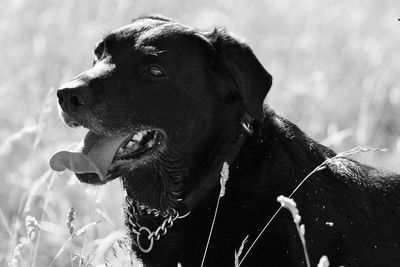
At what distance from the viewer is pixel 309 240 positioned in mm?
4746

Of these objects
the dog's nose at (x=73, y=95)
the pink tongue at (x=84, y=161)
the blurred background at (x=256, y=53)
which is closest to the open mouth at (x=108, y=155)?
the pink tongue at (x=84, y=161)

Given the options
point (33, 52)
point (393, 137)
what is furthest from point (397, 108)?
point (33, 52)

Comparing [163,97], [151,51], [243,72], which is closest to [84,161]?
[163,97]

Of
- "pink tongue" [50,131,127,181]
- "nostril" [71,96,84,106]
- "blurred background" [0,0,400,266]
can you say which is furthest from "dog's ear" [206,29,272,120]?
"blurred background" [0,0,400,266]

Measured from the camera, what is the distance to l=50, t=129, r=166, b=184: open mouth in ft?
15.9

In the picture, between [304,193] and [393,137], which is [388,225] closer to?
[304,193]

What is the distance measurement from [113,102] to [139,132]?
0.22 meters

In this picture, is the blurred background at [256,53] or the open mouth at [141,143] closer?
the open mouth at [141,143]

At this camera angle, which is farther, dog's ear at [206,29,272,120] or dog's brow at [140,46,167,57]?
dog's brow at [140,46,167,57]

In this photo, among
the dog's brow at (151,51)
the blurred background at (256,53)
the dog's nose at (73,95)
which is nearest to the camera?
the dog's nose at (73,95)

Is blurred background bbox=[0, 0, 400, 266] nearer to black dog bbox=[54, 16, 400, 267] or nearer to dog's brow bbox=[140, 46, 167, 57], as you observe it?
black dog bbox=[54, 16, 400, 267]

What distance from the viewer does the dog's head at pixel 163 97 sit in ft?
15.8

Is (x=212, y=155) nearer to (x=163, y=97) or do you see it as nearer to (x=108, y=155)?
(x=163, y=97)

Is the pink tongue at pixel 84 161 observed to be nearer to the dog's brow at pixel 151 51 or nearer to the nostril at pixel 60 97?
the nostril at pixel 60 97
